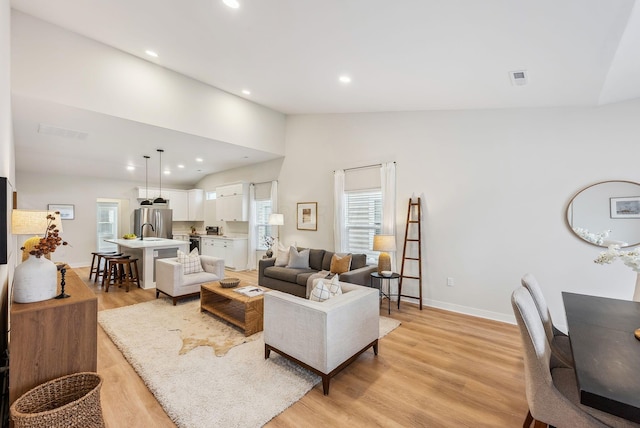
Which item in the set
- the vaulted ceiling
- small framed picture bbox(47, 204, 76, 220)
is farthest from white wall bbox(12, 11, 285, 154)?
small framed picture bbox(47, 204, 76, 220)

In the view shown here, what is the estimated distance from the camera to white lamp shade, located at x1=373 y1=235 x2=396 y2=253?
166 inches

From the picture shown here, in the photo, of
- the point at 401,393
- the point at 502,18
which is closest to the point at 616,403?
the point at 401,393

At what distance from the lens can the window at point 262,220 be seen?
279 inches

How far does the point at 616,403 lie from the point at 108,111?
510 centimetres

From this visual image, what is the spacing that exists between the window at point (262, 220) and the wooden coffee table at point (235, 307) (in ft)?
9.84

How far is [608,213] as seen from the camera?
3105mm

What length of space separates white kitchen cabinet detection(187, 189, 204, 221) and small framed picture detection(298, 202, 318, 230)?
4.40 meters

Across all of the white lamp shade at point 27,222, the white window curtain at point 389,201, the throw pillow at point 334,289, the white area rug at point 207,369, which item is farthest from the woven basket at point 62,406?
the white window curtain at point 389,201

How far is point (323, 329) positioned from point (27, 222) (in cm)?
270

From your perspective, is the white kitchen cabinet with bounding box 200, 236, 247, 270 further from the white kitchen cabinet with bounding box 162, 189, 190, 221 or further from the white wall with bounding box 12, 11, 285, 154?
the white wall with bounding box 12, 11, 285, 154

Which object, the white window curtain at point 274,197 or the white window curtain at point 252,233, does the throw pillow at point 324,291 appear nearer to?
the white window curtain at point 274,197

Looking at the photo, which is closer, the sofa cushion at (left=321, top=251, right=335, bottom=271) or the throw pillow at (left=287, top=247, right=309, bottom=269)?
the sofa cushion at (left=321, top=251, right=335, bottom=271)

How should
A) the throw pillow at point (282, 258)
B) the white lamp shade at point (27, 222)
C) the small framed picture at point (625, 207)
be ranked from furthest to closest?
the throw pillow at point (282, 258) < the small framed picture at point (625, 207) < the white lamp shade at point (27, 222)

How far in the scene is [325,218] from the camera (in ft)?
18.9
